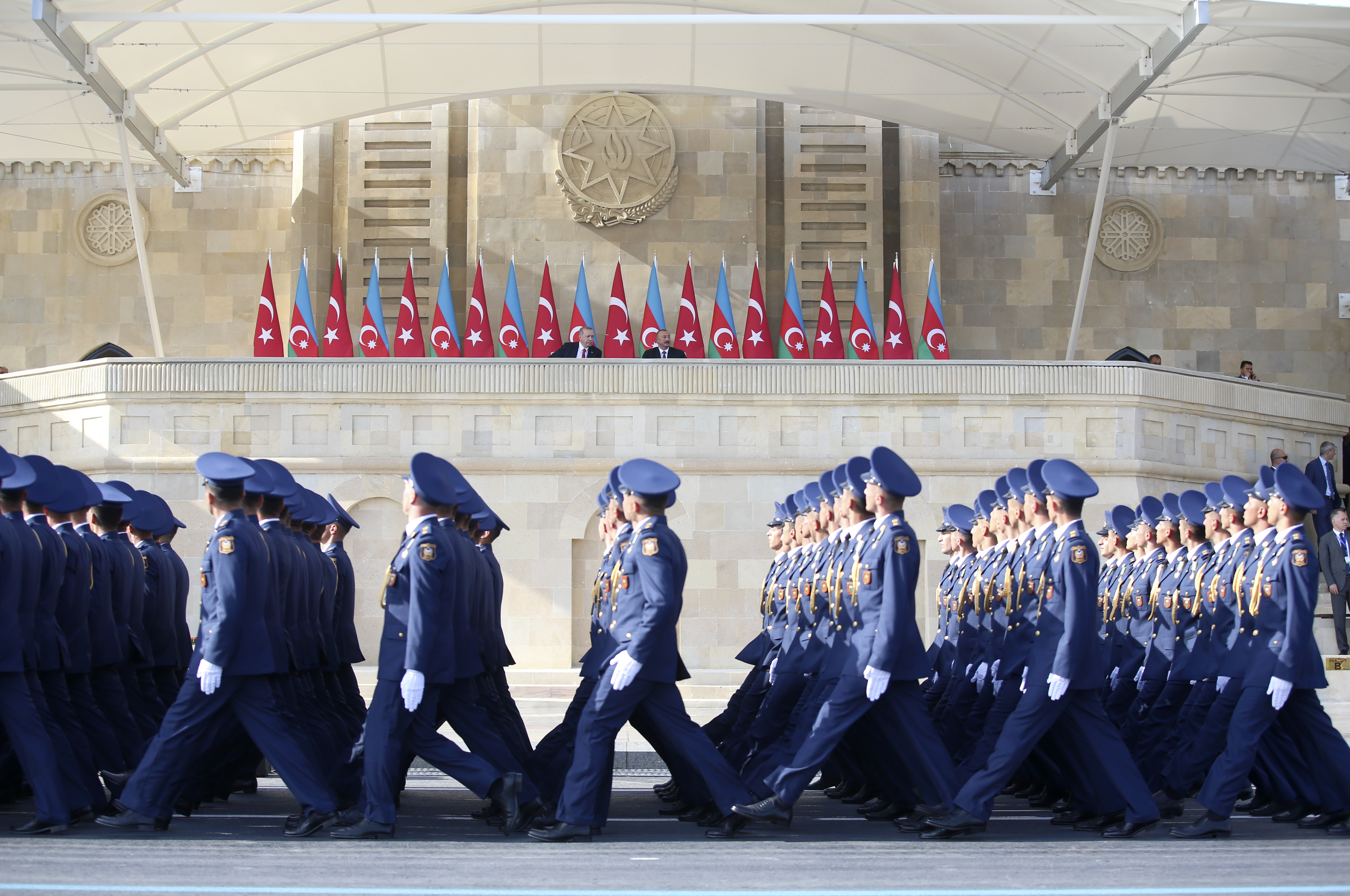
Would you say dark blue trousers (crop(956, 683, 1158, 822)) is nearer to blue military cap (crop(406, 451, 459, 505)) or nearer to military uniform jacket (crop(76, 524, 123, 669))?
blue military cap (crop(406, 451, 459, 505))

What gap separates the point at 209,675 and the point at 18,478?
4.83 ft

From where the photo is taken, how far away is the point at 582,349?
16.3 metres

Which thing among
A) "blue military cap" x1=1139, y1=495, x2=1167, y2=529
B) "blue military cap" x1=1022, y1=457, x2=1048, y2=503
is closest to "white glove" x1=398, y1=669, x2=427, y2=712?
"blue military cap" x1=1022, y1=457, x2=1048, y2=503

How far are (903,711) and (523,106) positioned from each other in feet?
51.4

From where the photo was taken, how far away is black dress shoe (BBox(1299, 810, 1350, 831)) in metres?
6.85

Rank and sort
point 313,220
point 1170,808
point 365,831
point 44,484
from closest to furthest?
point 365,831, point 44,484, point 1170,808, point 313,220

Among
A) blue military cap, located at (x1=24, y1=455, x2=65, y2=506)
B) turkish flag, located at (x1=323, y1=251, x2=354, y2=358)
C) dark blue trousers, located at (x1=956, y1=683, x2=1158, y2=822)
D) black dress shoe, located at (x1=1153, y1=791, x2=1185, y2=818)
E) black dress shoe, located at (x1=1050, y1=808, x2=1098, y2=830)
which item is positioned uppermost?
turkish flag, located at (x1=323, y1=251, x2=354, y2=358)

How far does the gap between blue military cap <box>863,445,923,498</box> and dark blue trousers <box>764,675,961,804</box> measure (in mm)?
955

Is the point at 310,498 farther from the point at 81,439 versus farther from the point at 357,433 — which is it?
the point at 81,439

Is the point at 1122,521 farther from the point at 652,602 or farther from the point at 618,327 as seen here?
the point at 618,327

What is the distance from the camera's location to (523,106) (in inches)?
813

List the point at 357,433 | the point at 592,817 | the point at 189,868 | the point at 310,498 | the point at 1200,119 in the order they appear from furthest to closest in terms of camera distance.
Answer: the point at 1200,119 < the point at 357,433 < the point at 310,498 < the point at 592,817 < the point at 189,868

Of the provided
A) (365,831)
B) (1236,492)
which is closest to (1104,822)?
(1236,492)

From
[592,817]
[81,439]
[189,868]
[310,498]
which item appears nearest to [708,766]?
[592,817]
